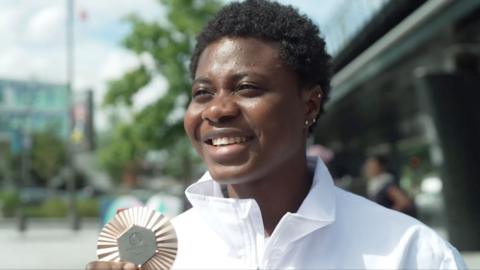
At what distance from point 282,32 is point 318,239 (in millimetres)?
496

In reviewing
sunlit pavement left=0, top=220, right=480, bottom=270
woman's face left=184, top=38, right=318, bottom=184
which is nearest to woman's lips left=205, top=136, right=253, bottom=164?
woman's face left=184, top=38, right=318, bottom=184

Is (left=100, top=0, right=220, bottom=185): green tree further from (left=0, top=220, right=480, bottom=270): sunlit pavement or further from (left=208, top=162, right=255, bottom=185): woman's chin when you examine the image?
(left=208, top=162, right=255, bottom=185): woman's chin

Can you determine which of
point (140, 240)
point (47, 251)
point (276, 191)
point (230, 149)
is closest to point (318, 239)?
point (276, 191)

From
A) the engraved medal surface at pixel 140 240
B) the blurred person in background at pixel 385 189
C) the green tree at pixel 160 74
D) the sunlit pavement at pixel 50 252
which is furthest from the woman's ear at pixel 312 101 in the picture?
the green tree at pixel 160 74

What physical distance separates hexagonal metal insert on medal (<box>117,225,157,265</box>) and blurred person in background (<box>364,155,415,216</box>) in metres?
6.33

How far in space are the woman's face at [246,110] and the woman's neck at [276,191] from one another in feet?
0.12

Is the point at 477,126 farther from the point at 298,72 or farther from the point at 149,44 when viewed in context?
the point at 149,44

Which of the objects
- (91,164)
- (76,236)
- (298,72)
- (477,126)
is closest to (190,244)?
(298,72)

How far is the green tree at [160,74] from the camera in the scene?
22672mm

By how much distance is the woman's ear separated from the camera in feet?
5.86

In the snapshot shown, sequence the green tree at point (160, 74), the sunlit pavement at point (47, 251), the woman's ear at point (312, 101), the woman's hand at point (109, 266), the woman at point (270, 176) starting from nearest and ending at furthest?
1. the woman's hand at point (109, 266)
2. the woman at point (270, 176)
3. the woman's ear at point (312, 101)
4. the sunlit pavement at point (47, 251)
5. the green tree at point (160, 74)

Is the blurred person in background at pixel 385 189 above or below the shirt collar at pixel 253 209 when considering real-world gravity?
above

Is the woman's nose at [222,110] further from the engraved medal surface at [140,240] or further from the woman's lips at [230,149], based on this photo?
the engraved medal surface at [140,240]

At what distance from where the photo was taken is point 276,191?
1755 mm
